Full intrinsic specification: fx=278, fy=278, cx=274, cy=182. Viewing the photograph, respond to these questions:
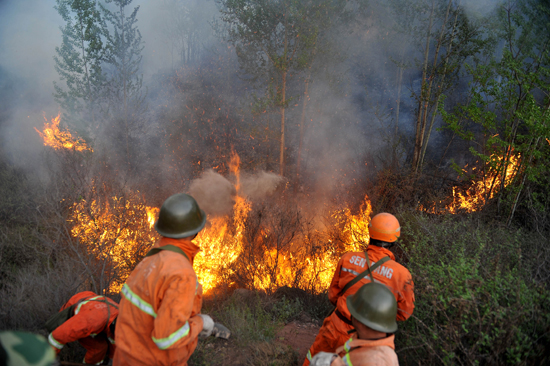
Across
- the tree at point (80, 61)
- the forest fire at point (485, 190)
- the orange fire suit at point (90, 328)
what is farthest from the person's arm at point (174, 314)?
the tree at point (80, 61)

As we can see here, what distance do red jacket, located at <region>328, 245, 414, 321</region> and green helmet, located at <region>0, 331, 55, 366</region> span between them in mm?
2250

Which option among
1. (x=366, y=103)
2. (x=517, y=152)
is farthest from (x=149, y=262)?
(x=366, y=103)

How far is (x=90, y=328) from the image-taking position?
2426mm

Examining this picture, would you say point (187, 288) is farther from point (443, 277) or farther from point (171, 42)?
point (171, 42)

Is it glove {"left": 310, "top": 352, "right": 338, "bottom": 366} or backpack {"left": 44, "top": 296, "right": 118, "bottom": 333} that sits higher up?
glove {"left": 310, "top": 352, "right": 338, "bottom": 366}

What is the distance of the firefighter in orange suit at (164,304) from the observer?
1701 millimetres

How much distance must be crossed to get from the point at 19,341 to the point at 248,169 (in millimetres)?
14867

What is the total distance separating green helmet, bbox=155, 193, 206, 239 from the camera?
2.01 meters

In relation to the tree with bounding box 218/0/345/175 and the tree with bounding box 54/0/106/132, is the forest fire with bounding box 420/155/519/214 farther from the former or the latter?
the tree with bounding box 54/0/106/132

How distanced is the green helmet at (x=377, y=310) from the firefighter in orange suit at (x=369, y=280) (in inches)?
34.4

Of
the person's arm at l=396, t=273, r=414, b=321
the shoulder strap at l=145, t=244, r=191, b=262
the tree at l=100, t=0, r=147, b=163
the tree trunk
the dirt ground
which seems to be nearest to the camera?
the shoulder strap at l=145, t=244, r=191, b=262

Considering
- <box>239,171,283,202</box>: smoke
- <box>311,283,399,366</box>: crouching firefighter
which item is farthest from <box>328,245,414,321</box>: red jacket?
<box>239,171,283,202</box>: smoke

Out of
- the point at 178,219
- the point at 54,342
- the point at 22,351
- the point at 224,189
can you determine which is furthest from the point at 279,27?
the point at 22,351

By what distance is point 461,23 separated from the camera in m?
10.3
